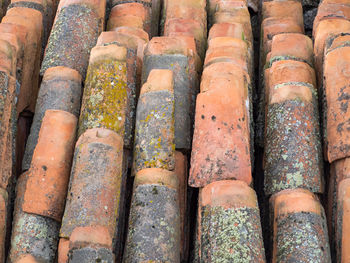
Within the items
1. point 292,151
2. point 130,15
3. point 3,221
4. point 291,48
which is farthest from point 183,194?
point 130,15

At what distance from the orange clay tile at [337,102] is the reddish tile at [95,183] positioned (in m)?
1.43

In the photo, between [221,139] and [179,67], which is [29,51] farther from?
[221,139]

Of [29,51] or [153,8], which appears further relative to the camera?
[153,8]

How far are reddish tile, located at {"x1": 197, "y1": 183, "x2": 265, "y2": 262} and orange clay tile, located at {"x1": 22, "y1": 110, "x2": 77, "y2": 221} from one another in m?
0.93

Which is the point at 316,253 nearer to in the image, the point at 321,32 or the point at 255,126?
the point at 255,126

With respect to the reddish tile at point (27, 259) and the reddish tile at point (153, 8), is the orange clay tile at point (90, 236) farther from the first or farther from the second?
the reddish tile at point (153, 8)

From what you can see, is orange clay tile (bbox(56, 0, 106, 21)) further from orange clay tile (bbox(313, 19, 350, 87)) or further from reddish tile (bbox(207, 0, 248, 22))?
orange clay tile (bbox(313, 19, 350, 87))

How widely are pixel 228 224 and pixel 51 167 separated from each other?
4.07ft

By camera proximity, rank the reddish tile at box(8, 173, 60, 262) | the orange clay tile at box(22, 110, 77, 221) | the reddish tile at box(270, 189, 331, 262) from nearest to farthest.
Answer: the reddish tile at box(270, 189, 331, 262), the reddish tile at box(8, 173, 60, 262), the orange clay tile at box(22, 110, 77, 221)

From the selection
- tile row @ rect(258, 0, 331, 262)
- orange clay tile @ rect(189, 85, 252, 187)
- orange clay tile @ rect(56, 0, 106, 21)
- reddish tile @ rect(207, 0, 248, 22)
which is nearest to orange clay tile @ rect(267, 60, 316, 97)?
tile row @ rect(258, 0, 331, 262)

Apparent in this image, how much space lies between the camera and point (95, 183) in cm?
349

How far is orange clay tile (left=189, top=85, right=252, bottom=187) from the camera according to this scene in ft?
11.8

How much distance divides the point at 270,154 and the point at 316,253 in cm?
82

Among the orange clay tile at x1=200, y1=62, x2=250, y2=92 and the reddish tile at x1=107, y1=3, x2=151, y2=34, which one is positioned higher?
the reddish tile at x1=107, y1=3, x2=151, y2=34
